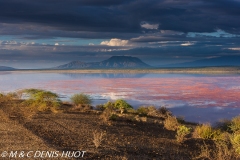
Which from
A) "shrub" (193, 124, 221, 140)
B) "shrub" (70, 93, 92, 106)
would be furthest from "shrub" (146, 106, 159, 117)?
"shrub" (193, 124, 221, 140)

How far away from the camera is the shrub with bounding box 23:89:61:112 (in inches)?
918

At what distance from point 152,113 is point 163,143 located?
1330 cm

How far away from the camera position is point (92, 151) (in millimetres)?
12547

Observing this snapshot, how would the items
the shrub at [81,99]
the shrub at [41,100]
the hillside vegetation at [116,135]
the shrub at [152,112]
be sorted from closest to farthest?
1. the hillside vegetation at [116,135]
2. the shrub at [41,100]
3. the shrub at [152,112]
4. the shrub at [81,99]

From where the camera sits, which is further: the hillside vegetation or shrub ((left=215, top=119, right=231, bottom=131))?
shrub ((left=215, top=119, right=231, bottom=131))

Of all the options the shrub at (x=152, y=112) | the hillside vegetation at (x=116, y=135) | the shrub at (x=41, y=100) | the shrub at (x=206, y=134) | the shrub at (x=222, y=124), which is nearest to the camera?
the hillside vegetation at (x=116, y=135)

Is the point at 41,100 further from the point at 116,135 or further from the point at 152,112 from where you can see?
the point at 116,135

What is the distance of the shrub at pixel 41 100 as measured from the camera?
2330 centimetres

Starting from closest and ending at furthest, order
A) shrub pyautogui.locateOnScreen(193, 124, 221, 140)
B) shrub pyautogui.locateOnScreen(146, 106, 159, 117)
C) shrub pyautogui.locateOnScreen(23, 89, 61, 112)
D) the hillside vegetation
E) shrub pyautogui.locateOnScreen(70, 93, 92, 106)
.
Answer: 1. the hillside vegetation
2. shrub pyautogui.locateOnScreen(193, 124, 221, 140)
3. shrub pyautogui.locateOnScreen(23, 89, 61, 112)
4. shrub pyautogui.locateOnScreen(146, 106, 159, 117)
5. shrub pyautogui.locateOnScreen(70, 93, 92, 106)

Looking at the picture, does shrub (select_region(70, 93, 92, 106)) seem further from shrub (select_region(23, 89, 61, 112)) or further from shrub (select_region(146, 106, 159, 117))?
shrub (select_region(23, 89, 61, 112))

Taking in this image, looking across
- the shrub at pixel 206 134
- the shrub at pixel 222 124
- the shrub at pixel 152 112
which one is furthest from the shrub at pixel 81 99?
the shrub at pixel 206 134

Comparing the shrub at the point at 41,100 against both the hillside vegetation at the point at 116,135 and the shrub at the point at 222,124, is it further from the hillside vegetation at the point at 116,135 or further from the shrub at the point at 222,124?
the shrub at the point at 222,124

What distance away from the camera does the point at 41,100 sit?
80.0 feet

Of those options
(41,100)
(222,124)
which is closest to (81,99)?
(41,100)
